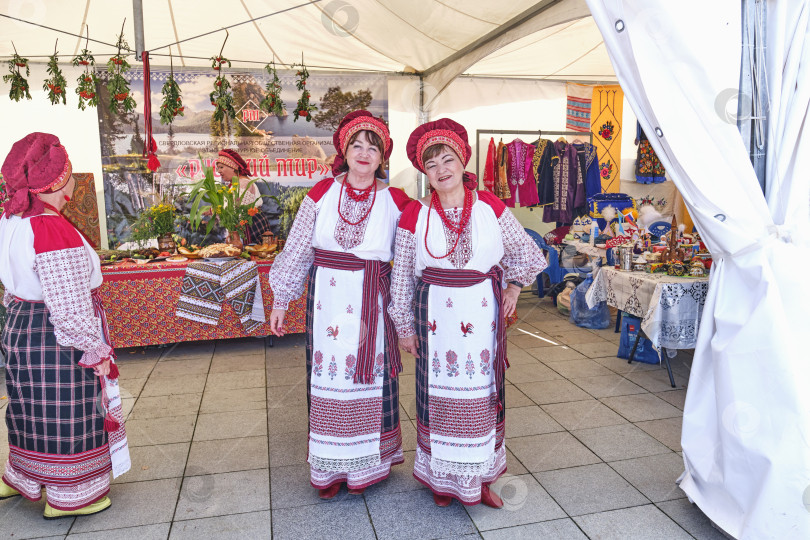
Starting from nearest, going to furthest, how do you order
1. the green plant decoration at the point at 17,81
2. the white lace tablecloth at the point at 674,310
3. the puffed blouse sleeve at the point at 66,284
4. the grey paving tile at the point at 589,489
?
the puffed blouse sleeve at the point at 66,284 < the grey paving tile at the point at 589,489 < the white lace tablecloth at the point at 674,310 < the green plant decoration at the point at 17,81

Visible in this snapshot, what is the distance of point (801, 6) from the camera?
219 cm

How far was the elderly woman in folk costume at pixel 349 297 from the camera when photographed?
251 centimetres

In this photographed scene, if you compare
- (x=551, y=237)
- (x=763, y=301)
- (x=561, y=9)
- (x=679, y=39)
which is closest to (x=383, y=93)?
(x=551, y=237)

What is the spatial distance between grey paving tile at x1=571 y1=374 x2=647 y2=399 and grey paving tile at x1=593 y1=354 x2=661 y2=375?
165 millimetres

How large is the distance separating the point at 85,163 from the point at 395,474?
5.40 meters

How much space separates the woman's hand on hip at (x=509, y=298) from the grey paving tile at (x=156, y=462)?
71.7 inches

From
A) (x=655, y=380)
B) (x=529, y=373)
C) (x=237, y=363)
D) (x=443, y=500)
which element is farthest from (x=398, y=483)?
(x=237, y=363)

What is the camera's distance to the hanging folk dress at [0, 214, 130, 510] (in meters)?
2.23

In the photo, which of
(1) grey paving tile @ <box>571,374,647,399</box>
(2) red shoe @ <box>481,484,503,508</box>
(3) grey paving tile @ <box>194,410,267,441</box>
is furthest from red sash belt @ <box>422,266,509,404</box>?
(1) grey paving tile @ <box>571,374,647,399</box>

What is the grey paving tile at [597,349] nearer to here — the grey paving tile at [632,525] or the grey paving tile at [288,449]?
the grey paving tile at [632,525]

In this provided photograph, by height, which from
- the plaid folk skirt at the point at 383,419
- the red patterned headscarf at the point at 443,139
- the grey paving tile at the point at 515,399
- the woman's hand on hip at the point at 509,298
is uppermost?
the red patterned headscarf at the point at 443,139

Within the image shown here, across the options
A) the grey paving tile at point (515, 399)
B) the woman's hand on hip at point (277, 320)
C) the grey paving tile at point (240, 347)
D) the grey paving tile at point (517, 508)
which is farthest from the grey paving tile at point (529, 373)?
the grey paving tile at point (240, 347)

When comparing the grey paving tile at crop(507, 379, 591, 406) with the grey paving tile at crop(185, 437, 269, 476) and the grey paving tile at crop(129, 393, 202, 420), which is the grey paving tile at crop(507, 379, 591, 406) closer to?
the grey paving tile at crop(185, 437, 269, 476)

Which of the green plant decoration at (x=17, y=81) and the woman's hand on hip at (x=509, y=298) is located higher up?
the green plant decoration at (x=17, y=81)
